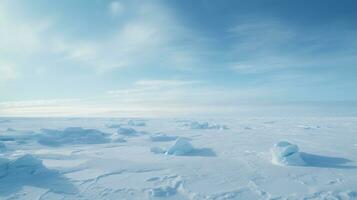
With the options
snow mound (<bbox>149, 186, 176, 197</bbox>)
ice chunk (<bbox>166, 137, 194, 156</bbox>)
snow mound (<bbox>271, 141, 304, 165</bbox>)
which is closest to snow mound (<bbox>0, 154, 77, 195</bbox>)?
snow mound (<bbox>149, 186, 176, 197</bbox>)

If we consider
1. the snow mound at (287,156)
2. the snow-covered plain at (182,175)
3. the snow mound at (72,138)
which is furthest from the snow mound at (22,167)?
the snow mound at (287,156)

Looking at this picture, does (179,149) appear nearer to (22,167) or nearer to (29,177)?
(29,177)

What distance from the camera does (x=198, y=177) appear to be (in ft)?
25.7

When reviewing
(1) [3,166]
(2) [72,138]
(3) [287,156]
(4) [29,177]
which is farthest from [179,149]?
(2) [72,138]

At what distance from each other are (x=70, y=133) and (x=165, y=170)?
44.7 feet

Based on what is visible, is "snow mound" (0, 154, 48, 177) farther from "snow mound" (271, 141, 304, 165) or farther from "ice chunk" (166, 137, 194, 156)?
"snow mound" (271, 141, 304, 165)

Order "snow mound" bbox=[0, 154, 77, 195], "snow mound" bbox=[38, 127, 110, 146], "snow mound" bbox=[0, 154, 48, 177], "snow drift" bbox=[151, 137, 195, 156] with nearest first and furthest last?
"snow mound" bbox=[0, 154, 77, 195] → "snow mound" bbox=[0, 154, 48, 177] → "snow drift" bbox=[151, 137, 195, 156] → "snow mound" bbox=[38, 127, 110, 146]

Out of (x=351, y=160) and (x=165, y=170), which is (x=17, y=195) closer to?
(x=165, y=170)

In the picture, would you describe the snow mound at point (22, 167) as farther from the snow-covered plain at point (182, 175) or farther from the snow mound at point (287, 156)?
the snow mound at point (287, 156)

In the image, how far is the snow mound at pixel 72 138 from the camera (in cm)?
1606

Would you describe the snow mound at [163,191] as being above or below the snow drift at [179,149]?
below

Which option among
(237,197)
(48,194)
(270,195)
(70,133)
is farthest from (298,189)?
(70,133)

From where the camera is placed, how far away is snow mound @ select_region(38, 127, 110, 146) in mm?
16056

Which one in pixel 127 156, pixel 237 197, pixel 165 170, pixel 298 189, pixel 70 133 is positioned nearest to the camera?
pixel 237 197
